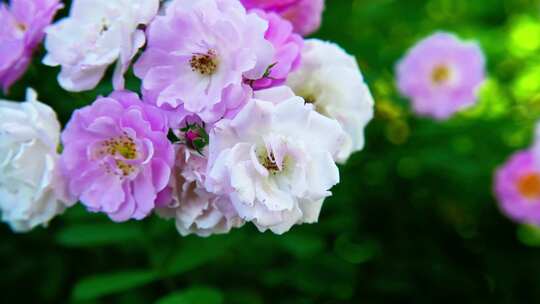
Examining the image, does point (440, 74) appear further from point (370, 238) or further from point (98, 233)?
point (98, 233)

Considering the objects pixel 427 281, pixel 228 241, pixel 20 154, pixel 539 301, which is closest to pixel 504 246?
pixel 539 301

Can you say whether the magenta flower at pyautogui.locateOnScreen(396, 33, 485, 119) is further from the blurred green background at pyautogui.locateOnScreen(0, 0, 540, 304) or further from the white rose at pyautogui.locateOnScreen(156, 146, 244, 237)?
the white rose at pyautogui.locateOnScreen(156, 146, 244, 237)

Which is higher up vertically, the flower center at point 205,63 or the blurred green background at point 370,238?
the flower center at point 205,63

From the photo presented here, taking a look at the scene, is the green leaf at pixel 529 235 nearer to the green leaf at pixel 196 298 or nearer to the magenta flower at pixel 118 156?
the green leaf at pixel 196 298

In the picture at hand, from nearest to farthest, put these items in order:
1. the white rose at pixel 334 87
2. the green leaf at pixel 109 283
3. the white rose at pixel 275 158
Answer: the white rose at pixel 275 158 < the white rose at pixel 334 87 < the green leaf at pixel 109 283

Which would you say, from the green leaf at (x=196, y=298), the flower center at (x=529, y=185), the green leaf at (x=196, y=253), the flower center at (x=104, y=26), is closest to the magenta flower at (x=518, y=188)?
the flower center at (x=529, y=185)

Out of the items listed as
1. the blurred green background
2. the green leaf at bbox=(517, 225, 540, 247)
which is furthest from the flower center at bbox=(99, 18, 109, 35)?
the green leaf at bbox=(517, 225, 540, 247)

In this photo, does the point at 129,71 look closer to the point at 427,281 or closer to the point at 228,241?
the point at 228,241
